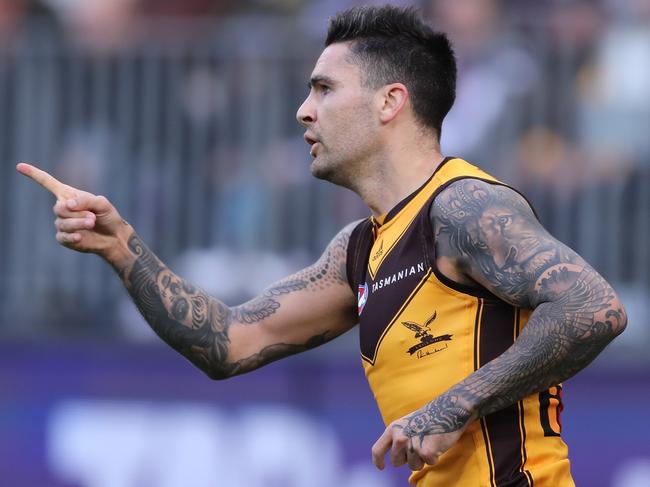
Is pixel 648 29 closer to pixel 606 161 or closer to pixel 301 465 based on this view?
pixel 606 161

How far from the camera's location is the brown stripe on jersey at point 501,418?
4.44 meters

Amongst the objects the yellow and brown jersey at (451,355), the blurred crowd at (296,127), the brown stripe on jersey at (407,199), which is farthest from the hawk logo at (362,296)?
the blurred crowd at (296,127)

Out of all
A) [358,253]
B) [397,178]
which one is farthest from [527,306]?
[358,253]

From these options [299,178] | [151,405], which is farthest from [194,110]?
[151,405]

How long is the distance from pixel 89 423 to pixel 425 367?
4744 mm

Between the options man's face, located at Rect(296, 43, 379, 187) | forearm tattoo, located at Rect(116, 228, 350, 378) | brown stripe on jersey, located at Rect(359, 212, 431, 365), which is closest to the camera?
brown stripe on jersey, located at Rect(359, 212, 431, 365)

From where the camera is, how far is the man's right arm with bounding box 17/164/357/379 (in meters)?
5.06

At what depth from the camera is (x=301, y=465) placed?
8.52 metres

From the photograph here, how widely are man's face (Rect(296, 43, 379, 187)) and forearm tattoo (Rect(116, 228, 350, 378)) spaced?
42 centimetres

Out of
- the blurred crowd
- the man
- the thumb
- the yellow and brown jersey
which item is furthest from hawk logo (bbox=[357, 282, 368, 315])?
the blurred crowd

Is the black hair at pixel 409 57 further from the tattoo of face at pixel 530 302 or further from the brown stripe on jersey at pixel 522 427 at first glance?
the brown stripe on jersey at pixel 522 427

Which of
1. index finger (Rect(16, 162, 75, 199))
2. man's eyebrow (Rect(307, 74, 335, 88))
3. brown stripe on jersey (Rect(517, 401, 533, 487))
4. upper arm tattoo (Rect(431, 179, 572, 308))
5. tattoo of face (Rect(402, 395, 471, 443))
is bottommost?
brown stripe on jersey (Rect(517, 401, 533, 487))

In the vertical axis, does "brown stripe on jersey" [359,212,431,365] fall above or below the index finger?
below

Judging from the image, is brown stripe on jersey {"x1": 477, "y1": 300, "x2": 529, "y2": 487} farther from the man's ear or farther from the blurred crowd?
the blurred crowd
